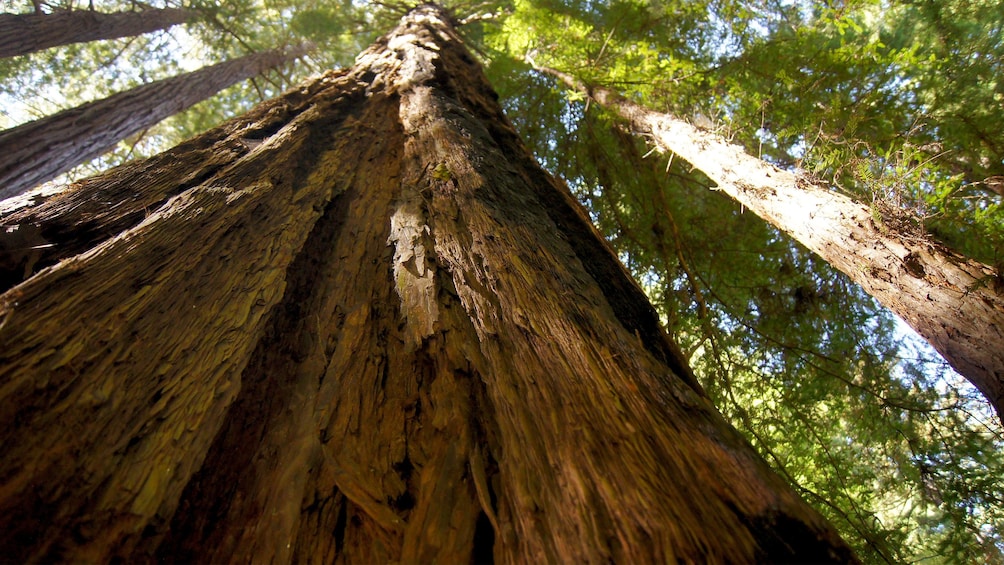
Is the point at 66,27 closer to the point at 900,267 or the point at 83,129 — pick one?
the point at 83,129

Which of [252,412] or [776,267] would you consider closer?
[252,412]

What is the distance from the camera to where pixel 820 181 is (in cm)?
244

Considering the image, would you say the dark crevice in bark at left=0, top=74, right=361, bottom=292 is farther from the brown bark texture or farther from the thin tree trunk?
the brown bark texture

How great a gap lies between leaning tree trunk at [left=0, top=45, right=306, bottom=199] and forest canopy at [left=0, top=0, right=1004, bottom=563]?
144cm

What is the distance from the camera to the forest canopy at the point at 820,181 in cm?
304

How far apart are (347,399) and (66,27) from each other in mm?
6589

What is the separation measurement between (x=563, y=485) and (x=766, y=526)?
0.30 m

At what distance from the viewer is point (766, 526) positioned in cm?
66

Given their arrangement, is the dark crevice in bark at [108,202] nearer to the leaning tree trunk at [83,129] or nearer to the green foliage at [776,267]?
the green foliage at [776,267]

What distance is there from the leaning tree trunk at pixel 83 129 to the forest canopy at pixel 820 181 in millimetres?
1441

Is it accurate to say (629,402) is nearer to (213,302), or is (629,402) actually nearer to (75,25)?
(213,302)

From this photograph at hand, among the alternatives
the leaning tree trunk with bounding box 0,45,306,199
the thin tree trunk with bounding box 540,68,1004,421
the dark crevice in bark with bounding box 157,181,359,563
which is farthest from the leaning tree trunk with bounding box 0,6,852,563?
the leaning tree trunk with bounding box 0,45,306,199

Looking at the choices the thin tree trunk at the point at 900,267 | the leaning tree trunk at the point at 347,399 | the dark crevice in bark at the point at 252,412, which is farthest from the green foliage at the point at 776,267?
the dark crevice in bark at the point at 252,412

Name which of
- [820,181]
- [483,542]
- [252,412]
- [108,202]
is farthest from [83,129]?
[820,181]
